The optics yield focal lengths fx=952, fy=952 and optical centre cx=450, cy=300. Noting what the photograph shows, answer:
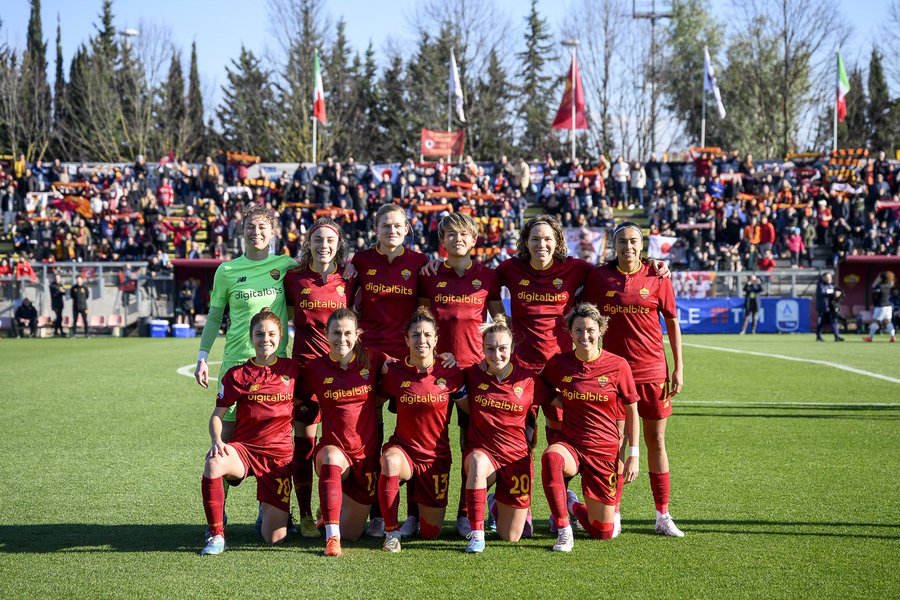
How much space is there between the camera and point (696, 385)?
13398 millimetres

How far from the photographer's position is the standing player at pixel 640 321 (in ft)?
19.5

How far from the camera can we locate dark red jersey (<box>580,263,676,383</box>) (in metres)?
5.97

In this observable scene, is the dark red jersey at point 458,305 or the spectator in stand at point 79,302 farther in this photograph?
the spectator in stand at point 79,302

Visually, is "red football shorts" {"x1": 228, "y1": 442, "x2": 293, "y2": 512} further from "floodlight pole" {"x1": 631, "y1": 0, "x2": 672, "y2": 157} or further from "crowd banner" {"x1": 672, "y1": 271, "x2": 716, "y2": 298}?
"floodlight pole" {"x1": 631, "y1": 0, "x2": 672, "y2": 157}

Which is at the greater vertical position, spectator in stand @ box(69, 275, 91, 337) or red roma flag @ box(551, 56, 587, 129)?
red roma flag @ box(551, 56, 587, 129)

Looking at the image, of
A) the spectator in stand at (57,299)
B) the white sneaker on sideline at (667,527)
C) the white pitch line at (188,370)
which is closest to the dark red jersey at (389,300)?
the white sneaker on sideline at (667,527)

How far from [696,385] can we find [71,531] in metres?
9.59

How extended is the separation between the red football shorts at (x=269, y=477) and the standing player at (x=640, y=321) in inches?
85.5

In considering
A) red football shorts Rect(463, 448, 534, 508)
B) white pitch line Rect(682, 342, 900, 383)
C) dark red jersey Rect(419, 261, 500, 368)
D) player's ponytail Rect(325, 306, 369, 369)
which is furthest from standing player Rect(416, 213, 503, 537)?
white pitch line Rect(682, 342, 900, 383)

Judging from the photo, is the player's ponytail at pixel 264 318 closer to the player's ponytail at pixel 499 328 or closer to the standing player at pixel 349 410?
the standing player at pixel 349 410

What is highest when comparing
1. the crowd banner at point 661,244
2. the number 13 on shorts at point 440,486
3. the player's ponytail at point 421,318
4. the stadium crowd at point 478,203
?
the stadium crowd at point 478,203

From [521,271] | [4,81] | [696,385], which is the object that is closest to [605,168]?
[696,385]

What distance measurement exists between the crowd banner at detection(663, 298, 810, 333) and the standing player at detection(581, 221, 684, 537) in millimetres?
21174

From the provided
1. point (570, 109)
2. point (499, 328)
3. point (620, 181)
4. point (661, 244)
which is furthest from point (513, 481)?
point (570, 109)
